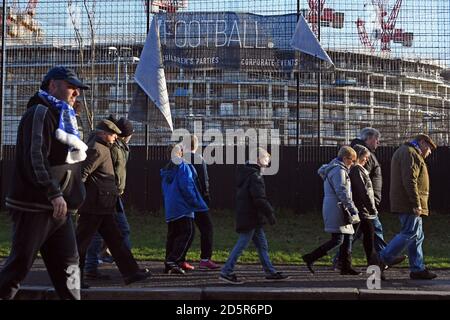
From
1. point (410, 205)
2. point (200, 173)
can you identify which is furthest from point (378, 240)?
point (200, 173)

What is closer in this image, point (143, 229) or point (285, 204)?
point (143, 229)

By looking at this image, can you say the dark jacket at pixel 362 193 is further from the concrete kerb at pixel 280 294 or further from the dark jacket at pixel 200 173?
the dark jacket at pixel 200 173

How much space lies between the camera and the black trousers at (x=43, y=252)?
16.7 ft

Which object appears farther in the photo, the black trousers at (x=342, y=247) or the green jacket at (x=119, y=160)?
the black trousers at (x=342, y=247)

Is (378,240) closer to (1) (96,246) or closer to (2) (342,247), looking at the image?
(2) (342,247)

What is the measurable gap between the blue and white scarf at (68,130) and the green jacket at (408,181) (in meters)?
4.18

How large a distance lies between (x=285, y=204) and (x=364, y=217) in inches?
257

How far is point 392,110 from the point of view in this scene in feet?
50.3

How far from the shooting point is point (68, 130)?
534cm

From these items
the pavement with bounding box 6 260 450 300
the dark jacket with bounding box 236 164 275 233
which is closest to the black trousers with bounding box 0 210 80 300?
the pavement with bounding box 6 260 450 300

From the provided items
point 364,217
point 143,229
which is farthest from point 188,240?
point 143,229

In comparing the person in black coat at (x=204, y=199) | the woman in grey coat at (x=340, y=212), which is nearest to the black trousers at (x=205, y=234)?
the person in black coat at (x=204, y=199)

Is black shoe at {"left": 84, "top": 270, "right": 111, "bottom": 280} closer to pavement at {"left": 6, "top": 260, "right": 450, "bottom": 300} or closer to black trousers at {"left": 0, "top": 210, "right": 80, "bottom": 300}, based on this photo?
pavement at {"left": 6, "top": 260, "right": 450, "bottom": 300}
